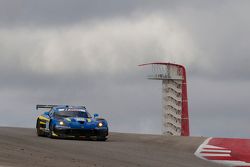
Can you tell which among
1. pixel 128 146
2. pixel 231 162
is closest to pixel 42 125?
pixel 128 146

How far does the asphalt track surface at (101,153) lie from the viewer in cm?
1577

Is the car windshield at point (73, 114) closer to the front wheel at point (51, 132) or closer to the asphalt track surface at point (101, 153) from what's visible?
the front wheel at point (51, 132)

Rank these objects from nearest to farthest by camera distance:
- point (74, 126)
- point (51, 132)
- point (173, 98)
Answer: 1. point (74, 126)
2. point (51, 132)
3. point (173, 98)

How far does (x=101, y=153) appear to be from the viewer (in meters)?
18.9

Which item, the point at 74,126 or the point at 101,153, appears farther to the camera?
the point at 74,126

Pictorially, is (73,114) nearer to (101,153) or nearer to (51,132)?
(51,132)

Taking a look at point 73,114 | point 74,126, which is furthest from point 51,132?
point 73,114

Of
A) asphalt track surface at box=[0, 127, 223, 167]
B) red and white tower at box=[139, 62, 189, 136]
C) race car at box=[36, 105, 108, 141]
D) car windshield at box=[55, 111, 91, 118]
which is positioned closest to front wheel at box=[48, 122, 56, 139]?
race car at box=[36, 105, 108, 141]

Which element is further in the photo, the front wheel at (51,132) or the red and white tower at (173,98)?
the red and white tower at (173,98)

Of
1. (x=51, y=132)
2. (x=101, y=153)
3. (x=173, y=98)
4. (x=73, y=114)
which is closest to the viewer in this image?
(x=101, y=153)

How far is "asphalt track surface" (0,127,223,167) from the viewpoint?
15.8 m

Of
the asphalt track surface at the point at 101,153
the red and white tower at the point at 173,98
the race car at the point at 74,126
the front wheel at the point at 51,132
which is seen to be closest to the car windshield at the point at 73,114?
the race car at the point at 74,126

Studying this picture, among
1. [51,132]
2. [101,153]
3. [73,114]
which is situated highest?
[73,114]

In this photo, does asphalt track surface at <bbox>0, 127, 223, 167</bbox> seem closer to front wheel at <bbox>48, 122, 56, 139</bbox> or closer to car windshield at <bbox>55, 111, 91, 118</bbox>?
front wheel at <bbox>48, 122, 56, 139</bbox>
